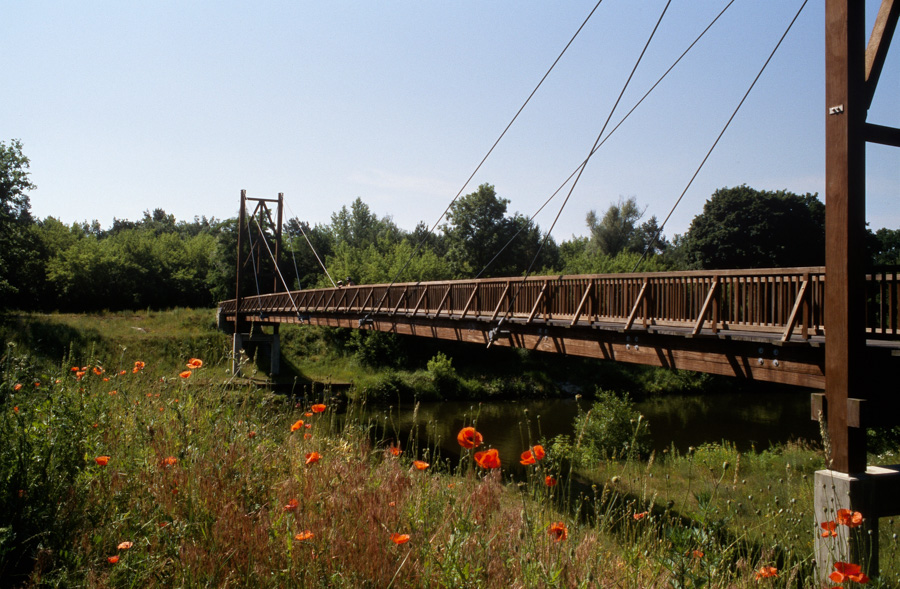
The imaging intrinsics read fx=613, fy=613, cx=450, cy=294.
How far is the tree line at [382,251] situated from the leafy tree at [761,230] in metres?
0.05

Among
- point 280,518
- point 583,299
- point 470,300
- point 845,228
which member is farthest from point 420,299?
point 280,518

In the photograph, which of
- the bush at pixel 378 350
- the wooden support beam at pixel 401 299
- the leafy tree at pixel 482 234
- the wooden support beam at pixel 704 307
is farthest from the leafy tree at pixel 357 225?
the wooden support beam at pixel 704 307

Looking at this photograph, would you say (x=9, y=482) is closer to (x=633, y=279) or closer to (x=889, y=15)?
(x=889, y=15)

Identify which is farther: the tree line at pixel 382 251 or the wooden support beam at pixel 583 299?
the tree line at pixel 382 251

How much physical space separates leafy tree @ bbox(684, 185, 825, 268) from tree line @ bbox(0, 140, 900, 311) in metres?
0.05

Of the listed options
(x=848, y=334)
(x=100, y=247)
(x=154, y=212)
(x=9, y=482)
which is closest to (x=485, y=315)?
(x=848, y=334)

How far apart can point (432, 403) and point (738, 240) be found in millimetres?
18625

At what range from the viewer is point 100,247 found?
138 ft

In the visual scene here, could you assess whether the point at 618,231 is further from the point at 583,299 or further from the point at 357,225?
the point at 583,299

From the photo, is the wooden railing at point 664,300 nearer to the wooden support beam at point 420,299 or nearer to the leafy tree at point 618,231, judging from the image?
the wooden support beam at point 420,299

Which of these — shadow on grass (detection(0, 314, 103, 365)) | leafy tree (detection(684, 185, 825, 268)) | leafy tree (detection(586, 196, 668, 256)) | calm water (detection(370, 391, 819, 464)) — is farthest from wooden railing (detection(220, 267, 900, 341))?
leafy tree (detection(586, 196, 668, 256))

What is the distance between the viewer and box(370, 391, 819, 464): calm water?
1739 centimetres

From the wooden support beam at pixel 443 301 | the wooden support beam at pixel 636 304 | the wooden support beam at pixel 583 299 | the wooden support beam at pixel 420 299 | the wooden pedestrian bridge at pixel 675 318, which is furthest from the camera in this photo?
the wooden support beam at pixel 420 299

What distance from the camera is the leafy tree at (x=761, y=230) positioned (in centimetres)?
3166
